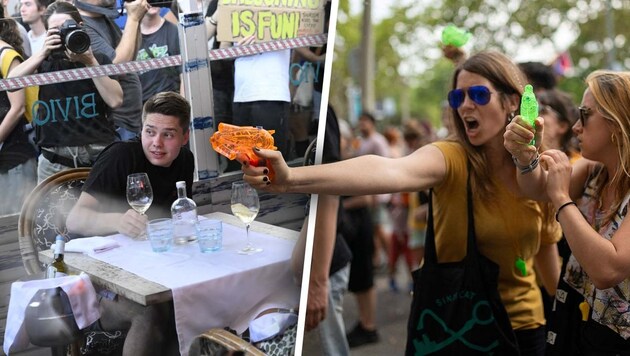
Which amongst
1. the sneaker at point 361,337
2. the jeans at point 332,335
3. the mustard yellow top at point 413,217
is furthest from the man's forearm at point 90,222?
the mustard yellow top at point 413,217

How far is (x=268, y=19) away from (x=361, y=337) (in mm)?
4048

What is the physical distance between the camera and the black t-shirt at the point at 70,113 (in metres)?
1.43

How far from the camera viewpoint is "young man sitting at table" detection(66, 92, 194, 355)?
1522 mm

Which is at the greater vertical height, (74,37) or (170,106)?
(74,37)

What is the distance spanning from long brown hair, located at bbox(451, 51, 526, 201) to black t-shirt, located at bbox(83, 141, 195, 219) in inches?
39.4

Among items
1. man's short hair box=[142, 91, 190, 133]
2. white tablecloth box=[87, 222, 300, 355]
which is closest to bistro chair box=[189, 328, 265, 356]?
white tablecloth box=[87, 222, 300, 355]

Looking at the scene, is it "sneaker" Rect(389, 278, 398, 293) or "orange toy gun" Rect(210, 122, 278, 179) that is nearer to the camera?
"orange toy gun" Rect(210, 122, 278, 179)

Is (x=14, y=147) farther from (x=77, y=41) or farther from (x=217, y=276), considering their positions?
(x=217, y=276)

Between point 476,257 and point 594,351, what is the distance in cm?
44

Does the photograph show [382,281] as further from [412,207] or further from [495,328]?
[495,328]

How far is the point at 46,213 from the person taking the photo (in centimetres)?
147

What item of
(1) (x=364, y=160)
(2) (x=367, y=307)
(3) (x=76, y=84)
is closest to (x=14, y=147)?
(3) (x=76, y=84)

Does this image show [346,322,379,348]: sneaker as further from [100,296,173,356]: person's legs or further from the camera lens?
the camera lens

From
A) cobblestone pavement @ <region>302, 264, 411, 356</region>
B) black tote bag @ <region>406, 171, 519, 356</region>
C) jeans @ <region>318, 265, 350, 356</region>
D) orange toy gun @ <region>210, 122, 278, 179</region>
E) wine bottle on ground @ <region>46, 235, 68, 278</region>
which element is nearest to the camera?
wine bottle on ground @ <region>46, 235, 68, 278</region>
